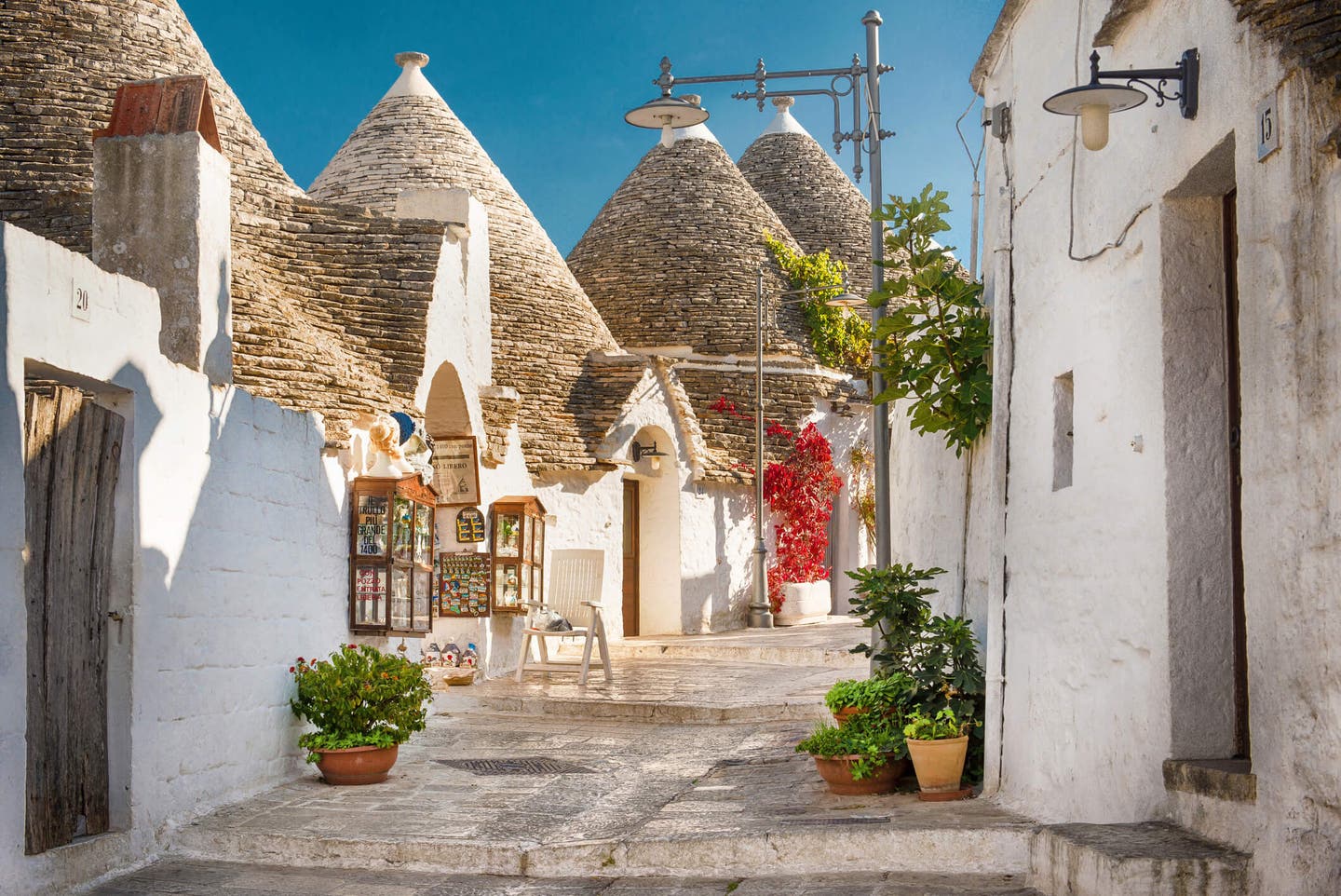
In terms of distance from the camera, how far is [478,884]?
6.32m

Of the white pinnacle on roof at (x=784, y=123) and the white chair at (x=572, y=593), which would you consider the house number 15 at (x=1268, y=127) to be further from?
the white pinnacle on roof at (x=784, y=123)

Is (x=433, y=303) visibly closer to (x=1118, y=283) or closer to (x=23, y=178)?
(x=23, y=178)

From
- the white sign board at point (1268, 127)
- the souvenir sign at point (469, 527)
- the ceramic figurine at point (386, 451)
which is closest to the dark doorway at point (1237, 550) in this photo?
the white sign board at point (1268, 127)

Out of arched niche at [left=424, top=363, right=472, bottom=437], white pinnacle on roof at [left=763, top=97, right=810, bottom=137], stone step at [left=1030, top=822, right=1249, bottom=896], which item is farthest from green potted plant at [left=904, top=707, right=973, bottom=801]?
white pinnacle on roof at [left=763, top=97, right=810, bottom=137]

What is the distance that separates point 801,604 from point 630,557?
3338 mm

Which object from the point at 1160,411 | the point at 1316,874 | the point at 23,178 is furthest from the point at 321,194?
the point at 1316,874

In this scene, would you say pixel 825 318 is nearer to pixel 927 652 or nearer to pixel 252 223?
pixel 252 223

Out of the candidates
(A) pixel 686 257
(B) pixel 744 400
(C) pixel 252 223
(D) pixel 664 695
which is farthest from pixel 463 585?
(A) pixel 686 257

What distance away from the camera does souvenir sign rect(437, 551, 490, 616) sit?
1452 centimetres

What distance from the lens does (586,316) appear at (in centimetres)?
2222

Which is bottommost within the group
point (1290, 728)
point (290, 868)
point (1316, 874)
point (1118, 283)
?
point (290, 868)

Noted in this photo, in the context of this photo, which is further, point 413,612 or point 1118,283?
point 413,612

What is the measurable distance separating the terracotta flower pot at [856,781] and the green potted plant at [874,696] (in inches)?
12.3

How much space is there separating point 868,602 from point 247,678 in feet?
11.5
